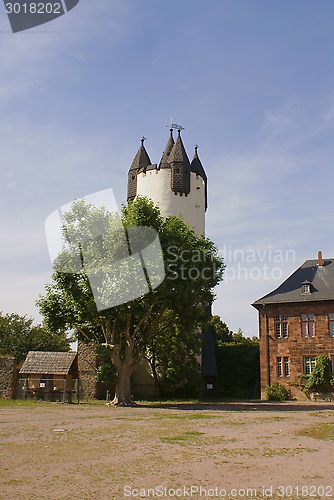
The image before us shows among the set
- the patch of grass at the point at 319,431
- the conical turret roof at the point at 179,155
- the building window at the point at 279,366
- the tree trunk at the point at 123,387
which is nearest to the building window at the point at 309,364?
the building window at the point at 279,366

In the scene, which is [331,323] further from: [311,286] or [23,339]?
[23,339]

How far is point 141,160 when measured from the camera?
53906 millimetres

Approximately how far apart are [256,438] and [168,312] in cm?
2120

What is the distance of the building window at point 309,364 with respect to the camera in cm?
3778

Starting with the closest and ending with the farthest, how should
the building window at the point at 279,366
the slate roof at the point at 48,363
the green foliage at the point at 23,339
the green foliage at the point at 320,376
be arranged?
the slate roof at the point at 48,363 < the green foliage at the point at 320,376 < the building window at the point at 279,366 < the green foliage at the point at 23,339

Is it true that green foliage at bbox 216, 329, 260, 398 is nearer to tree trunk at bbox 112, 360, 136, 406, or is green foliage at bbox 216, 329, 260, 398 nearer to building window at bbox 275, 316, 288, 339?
building window at bbox 275, 316, 288, 339

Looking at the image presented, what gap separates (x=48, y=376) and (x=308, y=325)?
19481 mm

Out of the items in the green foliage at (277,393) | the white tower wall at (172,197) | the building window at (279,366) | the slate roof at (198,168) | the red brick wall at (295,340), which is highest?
the slate roof at (198,168)

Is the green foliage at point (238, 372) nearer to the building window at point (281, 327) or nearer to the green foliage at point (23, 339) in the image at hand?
the building window at point (281, 327)

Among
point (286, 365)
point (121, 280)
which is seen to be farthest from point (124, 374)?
point (286, 365)

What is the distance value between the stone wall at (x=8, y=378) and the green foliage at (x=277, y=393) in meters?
18.6

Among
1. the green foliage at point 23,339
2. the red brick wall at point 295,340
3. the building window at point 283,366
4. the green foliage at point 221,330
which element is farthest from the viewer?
the green foliage at point 221,330

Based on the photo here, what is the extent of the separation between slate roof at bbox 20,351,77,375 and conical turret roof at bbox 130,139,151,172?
79.7 ft

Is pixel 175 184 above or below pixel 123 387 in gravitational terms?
above
